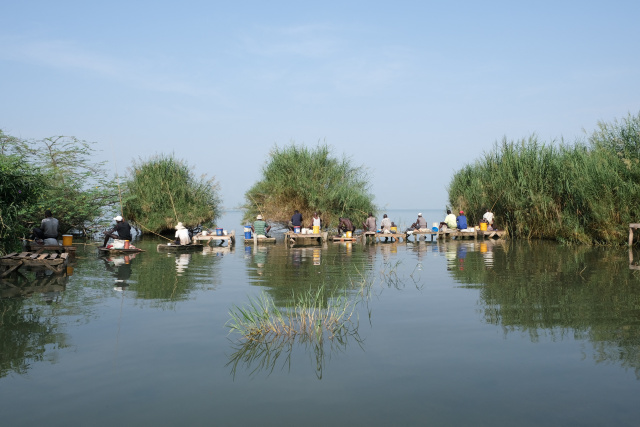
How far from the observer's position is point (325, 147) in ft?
105

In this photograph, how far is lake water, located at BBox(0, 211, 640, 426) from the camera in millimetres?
4832

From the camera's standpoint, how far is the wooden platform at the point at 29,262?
43.9 feet

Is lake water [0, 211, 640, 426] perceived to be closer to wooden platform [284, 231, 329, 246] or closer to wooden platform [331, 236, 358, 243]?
wooden platform [284, 231, 329, 246]

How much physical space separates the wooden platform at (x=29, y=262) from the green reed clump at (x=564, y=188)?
59.6 ft

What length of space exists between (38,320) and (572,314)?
301 inches

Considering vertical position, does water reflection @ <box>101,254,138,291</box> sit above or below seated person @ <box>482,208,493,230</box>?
below

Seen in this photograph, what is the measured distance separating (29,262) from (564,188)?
21.3 m

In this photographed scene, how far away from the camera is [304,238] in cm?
2770

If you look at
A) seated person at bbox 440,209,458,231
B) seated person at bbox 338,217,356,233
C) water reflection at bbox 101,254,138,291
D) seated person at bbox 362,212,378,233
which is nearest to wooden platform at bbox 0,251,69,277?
water reflection at bbox 101,254,138,291

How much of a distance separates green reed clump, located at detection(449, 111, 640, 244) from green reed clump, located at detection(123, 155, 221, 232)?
15.2 m

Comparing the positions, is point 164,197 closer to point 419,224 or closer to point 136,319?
point 419,224

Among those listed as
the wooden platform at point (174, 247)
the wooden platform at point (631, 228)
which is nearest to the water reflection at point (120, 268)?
the wooden platform at point (174, 247)

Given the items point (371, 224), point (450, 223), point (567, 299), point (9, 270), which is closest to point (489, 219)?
point (450, 223)

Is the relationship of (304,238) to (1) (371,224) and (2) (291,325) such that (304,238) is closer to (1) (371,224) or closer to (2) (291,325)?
(1) (371,224)
